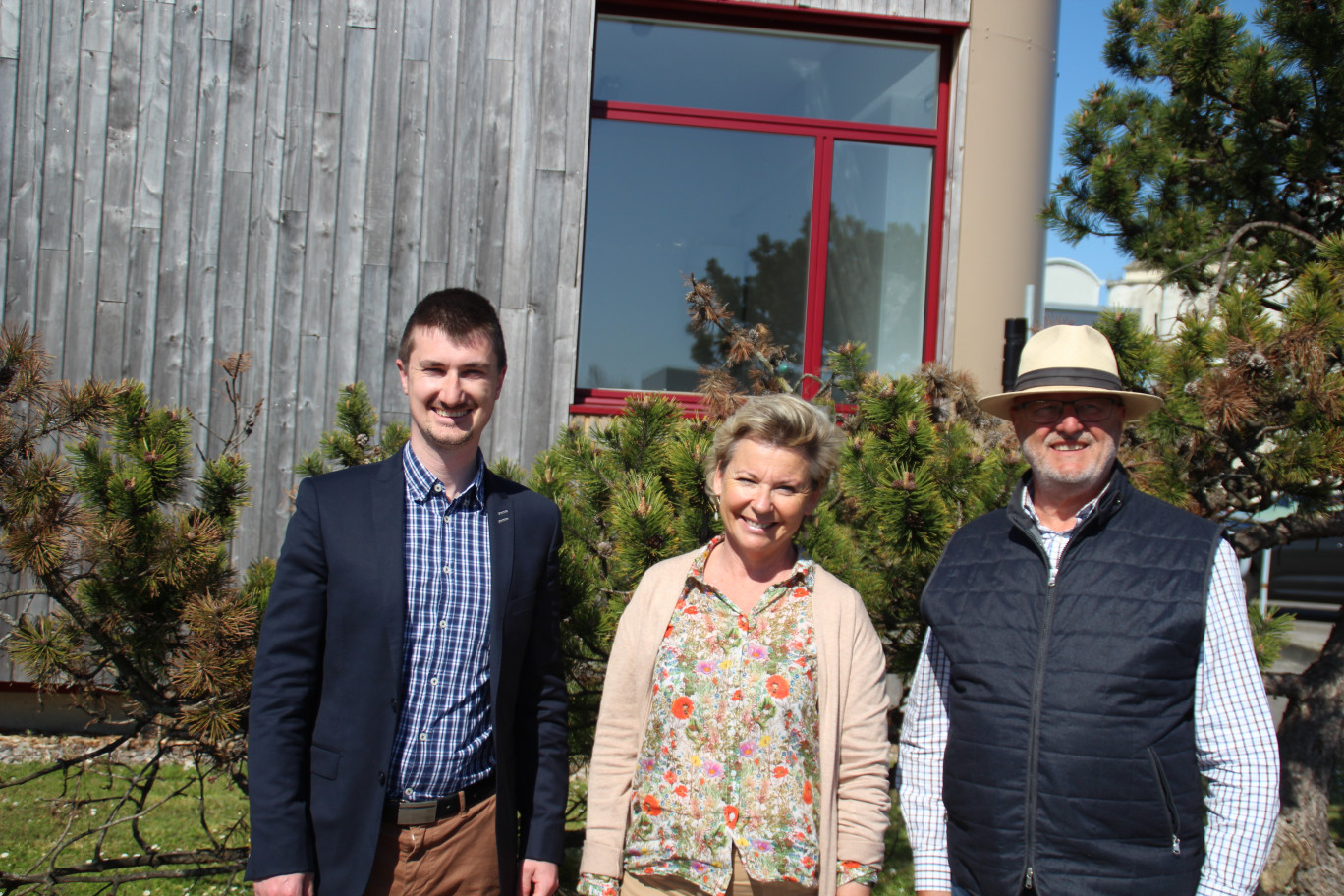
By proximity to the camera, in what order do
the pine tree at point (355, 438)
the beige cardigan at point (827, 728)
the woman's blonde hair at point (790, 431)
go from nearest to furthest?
the beige cardigan at point (827, 728) → the woman's blonde hair at point (790, 431) → the pine tree at point (355, 438)

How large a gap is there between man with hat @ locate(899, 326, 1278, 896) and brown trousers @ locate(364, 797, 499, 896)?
3.14ft

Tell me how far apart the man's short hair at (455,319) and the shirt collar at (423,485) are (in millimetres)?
233

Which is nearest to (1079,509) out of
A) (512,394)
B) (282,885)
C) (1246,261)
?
(282,885)

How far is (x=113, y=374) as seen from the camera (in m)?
4.96

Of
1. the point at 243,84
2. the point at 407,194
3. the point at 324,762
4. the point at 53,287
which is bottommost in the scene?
the point at 324,762

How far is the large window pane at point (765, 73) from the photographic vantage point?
17.7 feet

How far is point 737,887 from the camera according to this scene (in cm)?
205

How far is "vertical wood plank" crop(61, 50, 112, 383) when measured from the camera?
4.94 m

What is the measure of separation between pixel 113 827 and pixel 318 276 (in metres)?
2.77

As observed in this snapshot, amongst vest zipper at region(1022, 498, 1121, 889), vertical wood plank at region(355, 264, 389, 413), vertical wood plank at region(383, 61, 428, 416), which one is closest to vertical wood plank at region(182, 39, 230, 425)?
vertical wood plank at region(355, 264, 389, 413)

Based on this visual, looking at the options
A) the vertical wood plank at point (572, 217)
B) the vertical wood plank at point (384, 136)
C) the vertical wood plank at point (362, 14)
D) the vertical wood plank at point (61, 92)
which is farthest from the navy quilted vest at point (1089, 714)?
the vertical wood plank at point (61, 92)

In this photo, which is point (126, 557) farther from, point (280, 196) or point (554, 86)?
point (554, 86)

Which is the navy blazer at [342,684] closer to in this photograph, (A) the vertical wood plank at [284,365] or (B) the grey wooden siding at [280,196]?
(B) the grey wooden siding at [280,196]

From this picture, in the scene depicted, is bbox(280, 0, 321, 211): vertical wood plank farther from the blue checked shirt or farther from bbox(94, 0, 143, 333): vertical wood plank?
the blue checked shirt
